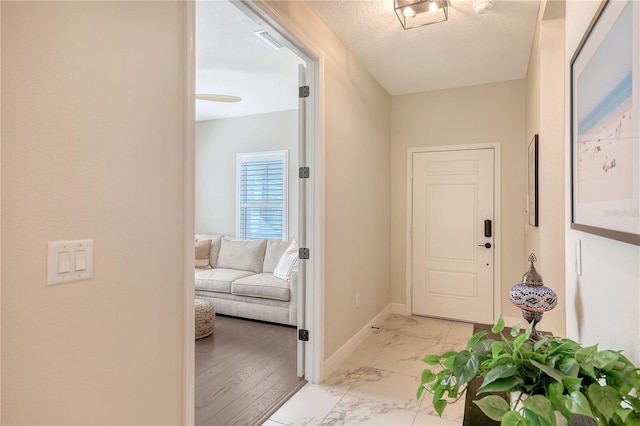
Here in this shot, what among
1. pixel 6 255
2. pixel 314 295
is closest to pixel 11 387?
pixel 6 255

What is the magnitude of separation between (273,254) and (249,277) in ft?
1.66

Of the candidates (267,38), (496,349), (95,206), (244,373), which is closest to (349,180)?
(267,38)

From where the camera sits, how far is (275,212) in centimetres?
550

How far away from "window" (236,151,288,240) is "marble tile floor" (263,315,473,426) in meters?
2.44

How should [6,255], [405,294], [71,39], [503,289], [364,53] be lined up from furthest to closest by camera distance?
[405,294]
[503,289]
[364,53]
[71,39]
[6,255]

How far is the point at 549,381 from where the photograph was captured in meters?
0.71

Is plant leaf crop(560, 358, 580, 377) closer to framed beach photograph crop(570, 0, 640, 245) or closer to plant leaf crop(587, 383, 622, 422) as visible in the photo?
plant leaf crop(587, 383, 622, 422)

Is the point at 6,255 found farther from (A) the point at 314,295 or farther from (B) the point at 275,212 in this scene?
(B) the point at 275,212

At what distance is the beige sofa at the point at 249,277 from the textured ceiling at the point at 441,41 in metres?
2.35

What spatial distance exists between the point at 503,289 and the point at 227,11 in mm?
3844

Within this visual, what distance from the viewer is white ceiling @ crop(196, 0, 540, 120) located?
2.66 meters

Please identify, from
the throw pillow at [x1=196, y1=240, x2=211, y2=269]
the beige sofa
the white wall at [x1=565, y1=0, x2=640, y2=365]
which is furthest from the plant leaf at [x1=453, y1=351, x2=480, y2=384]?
the throw pillow at [x1=196, y1=240, x2=211, y2=269]

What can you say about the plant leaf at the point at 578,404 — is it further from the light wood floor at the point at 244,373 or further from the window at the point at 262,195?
the window at the point at 262,195

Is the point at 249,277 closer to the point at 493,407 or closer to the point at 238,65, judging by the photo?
the point at 238,65
